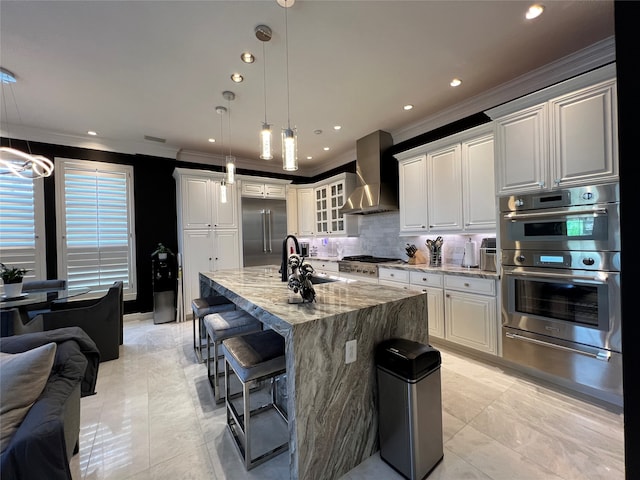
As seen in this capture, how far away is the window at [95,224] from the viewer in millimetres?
4008

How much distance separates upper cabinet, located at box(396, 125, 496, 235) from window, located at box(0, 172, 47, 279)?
523 centimetres

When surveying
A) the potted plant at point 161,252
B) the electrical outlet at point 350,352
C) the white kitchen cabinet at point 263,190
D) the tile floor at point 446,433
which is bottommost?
the tile floor at point 446,433

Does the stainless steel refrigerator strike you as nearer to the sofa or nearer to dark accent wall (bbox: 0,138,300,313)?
dark accent wall (bbox: 0,138,300,313)

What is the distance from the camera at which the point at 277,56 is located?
238 cm

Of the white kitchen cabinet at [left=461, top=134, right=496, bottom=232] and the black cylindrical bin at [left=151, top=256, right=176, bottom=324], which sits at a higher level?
the white kitchen cabinet at [left=461, top=134, right=496, bottom=232]

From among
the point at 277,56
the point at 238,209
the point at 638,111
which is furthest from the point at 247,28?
the point at 238,209

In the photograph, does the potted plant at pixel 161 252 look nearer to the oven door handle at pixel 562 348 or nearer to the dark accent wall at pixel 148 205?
the dark accent wall at pixel 148 205

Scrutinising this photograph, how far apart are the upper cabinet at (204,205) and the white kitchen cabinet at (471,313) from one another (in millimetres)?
3784

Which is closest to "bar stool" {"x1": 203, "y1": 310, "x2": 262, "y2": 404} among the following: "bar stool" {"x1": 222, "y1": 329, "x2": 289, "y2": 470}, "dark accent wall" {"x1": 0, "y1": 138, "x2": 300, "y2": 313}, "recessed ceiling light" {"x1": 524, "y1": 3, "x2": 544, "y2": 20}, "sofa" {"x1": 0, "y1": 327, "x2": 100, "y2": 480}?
"bar stool" {"x1": 222, "y1": 329, "x2": 289, "y2": 470}

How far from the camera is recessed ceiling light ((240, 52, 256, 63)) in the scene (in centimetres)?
234

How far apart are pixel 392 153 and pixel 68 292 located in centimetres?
480

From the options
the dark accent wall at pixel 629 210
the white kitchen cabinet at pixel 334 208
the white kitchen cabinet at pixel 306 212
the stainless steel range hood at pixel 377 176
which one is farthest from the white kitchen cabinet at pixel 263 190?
the dark accent wall at pixel 629 210

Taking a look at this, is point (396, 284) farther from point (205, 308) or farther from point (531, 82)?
point (531, 82)

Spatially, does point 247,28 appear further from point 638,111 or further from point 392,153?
point 392,153
